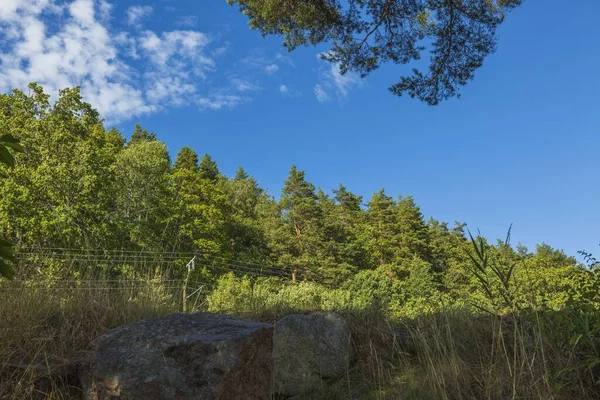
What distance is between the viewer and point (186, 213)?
100 ft

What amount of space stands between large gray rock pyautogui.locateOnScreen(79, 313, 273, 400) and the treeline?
34.2ft

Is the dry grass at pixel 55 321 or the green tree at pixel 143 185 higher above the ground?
the green tree at pixel 143 185

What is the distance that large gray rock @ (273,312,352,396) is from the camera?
5.19 m

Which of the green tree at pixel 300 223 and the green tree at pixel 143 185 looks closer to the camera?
the green tree at pixel 143 185

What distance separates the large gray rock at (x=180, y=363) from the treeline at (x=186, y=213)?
411 inches

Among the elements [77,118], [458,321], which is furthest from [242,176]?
[458,321]

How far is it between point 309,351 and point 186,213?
26398 mm

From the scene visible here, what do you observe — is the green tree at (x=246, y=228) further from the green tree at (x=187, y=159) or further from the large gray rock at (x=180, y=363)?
the large gray rock at (x=180, y=363)

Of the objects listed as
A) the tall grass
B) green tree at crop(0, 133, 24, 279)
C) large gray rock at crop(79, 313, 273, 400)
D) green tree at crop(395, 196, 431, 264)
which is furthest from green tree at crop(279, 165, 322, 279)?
green tree at crop(0, 133, 24, 279)

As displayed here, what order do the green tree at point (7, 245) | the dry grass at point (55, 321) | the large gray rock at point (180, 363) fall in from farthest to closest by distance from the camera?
the dry grass at point (55, 321), the large gray rock at point (180, 363), the green tree at point (7, 245)

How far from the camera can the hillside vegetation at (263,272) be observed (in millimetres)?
2816

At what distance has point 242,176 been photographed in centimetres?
5706

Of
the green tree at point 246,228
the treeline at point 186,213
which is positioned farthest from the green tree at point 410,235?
the green tree at point 246,228

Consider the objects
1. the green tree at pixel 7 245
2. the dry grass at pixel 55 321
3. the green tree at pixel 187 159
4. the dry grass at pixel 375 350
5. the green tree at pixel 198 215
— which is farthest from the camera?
the green tree at pixel 187 159
